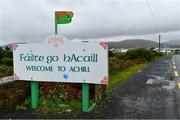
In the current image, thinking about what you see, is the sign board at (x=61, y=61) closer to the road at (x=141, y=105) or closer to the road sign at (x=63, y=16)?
the road at (x=141, y=105)

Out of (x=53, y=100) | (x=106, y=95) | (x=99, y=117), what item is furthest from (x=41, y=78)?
(x=106, y=95)

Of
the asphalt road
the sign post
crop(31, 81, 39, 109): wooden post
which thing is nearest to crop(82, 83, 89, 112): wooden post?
the sign post

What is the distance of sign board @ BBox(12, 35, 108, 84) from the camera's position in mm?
6168

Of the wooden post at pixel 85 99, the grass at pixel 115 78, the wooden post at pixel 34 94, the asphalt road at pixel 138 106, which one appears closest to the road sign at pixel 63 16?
the wooden post at pixel 34 94

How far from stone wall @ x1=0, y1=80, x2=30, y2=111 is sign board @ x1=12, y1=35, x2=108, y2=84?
0.24 m

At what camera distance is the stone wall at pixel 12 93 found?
6564mm

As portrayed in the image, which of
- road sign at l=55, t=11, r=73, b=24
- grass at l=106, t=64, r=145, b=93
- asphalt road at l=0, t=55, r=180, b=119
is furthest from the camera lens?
grass at l=106, t=64, r=145, b=93

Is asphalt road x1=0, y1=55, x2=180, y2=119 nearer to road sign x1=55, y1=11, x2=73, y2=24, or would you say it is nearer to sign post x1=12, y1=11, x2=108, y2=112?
sign post x1=12, y1=11, x2=108, y2=112

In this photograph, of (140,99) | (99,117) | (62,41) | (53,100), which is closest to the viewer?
(99,117)

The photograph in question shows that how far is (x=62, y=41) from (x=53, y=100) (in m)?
1.60

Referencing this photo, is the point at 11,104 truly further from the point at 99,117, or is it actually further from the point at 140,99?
the point at 140,99

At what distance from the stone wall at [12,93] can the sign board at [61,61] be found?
0.24m

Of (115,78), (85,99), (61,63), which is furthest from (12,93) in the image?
(115,78)

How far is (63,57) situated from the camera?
21.2 feet
